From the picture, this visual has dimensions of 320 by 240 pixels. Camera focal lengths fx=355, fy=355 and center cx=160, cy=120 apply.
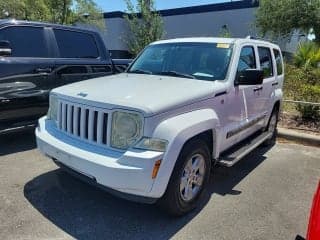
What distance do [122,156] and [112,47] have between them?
28.4 metres

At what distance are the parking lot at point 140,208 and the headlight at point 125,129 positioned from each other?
2.85ft

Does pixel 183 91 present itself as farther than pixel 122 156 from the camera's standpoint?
Yes

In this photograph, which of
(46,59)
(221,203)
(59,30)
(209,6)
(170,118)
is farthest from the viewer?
(209,6)

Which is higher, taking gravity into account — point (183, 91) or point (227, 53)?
point (227, 53)

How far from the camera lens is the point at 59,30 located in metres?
6.03

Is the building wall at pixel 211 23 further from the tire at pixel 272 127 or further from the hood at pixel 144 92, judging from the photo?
the hood at pixel 144 92

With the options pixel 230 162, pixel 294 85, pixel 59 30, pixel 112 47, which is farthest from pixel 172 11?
pixel 230 162

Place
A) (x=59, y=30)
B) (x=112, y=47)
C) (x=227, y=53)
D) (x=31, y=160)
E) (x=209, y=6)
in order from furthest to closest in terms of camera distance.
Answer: (x=112, y=47), (x=209, y=6), (x=59, y=30), (x=31, y=160), (x=227, y=53)

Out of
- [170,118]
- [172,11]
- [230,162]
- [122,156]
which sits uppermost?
[172,11]

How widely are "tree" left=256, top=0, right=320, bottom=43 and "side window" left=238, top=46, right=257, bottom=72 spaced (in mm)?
17661

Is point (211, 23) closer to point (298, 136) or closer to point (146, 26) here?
point (146, 26)

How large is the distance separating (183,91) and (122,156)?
1.04m

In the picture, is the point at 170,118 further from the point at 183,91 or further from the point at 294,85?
the point at 294,85

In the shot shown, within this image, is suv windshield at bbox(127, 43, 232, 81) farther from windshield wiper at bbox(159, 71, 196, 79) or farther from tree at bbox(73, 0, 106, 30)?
tree at bbox(73, 0, 106, 30)
